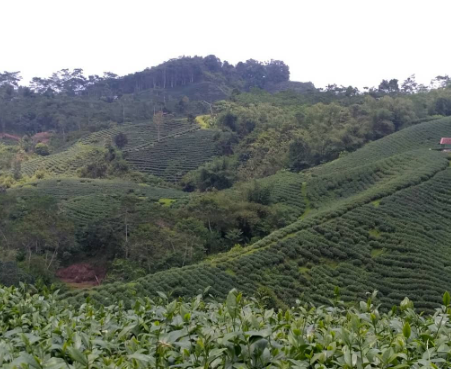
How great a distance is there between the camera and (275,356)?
7.15ft

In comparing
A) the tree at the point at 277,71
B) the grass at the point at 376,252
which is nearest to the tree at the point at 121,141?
the grass at the point at 376,252

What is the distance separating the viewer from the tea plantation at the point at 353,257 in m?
17.3

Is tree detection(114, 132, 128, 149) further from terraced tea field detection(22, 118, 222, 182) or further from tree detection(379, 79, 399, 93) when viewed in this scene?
tree detection(379, 79, 399, 93)

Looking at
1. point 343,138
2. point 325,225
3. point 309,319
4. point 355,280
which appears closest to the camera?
point 309,319

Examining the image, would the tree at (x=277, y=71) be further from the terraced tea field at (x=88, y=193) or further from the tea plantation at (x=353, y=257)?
the tea plantation at (x=353, y=257)

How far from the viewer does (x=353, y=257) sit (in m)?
20.2

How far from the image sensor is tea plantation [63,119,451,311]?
17.3 m

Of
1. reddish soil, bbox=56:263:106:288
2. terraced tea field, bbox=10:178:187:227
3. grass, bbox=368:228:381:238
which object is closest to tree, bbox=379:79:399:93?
terraced tea field, bbox=10:178:187:227

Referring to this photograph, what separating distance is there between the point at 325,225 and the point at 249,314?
67.1 ft

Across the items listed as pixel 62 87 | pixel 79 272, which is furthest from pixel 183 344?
pixel 62 87

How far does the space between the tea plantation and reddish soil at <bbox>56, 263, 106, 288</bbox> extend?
555cm

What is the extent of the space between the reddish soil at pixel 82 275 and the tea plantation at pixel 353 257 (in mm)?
5552

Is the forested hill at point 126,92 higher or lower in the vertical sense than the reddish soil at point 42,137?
higher

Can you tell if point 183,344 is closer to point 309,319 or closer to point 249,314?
point 249,314
